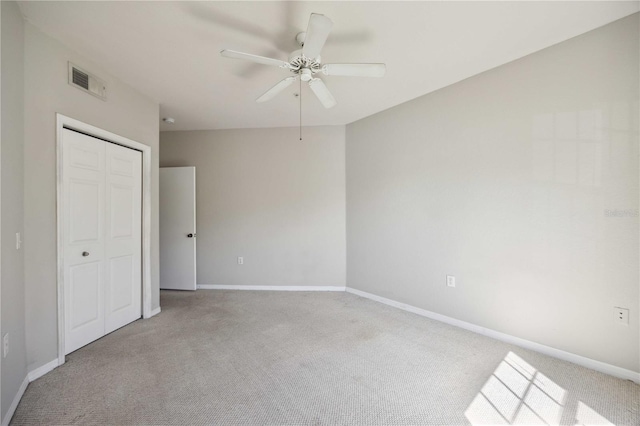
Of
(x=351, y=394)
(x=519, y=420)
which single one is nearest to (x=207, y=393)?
(x=351, y=394)

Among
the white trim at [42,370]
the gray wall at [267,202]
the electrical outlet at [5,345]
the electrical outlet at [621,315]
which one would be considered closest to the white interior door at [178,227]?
the gray wall at [267,202]

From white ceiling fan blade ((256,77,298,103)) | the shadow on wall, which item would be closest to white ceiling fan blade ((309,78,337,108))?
white ceiling fan blade ((256,77,298,103))

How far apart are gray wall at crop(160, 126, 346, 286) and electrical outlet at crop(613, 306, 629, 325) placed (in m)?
2.93

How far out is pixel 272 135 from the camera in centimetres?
454

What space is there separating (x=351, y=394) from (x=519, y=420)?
0.98 meters

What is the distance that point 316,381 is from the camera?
6.71ft

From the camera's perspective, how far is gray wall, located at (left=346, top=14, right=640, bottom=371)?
208 cm

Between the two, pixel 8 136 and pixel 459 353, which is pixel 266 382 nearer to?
pixel 459 353

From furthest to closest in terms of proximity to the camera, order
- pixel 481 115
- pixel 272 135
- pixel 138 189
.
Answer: pixel 272 135 → pixel 138 189 → pixel 481 115

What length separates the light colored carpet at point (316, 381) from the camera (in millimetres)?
1710

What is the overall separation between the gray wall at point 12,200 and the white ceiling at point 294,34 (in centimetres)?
30

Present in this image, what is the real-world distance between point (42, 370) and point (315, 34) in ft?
9.93

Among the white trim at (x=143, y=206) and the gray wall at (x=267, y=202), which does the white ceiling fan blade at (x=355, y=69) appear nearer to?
the white trim at (x=143, y=206)

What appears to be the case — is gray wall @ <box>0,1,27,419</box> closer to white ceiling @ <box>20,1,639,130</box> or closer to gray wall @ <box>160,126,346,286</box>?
white ceiling @ <box>20,1,639,130</box>
